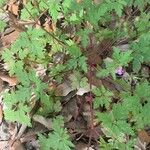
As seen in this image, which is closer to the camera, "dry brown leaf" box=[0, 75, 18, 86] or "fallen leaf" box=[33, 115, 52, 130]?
"fallen leaf" box=[33, 115, 52, 130]

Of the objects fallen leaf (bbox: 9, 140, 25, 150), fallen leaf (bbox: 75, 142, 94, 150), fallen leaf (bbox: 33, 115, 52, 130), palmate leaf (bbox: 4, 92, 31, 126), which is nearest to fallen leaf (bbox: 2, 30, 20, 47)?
palmate leaf (bbox: 4, 92, 31, 126)

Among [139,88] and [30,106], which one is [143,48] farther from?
[30,106]

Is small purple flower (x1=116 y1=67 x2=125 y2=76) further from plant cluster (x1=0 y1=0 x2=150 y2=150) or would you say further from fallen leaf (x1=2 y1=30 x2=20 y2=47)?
fallen leaf (x1=2 y1=30 x2=20 y2=47)

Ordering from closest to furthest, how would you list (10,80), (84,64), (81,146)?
(84,64) → (81,146) → (10,80)

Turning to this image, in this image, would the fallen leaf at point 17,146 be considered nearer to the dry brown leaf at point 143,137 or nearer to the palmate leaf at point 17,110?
the palmate leaf at point 17,110

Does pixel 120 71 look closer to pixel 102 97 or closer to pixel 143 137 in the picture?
pixel 102 97

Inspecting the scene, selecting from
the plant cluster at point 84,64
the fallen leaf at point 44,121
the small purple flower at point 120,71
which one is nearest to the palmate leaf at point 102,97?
the plant cluster at point 84,64

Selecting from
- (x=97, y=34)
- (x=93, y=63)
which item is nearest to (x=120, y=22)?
(x=97, y=34)

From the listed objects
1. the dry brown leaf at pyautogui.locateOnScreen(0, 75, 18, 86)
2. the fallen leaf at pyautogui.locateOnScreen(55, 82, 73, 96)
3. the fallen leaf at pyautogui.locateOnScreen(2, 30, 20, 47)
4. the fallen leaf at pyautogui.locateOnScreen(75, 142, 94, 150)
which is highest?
the fallen leaf at pyautogui.locateOnScreen(2, 30, 20, 47)

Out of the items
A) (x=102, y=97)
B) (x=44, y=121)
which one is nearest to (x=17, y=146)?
(x=44, y=121)

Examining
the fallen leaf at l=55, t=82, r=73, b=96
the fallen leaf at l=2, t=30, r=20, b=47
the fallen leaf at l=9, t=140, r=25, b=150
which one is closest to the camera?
the fallen leaf at l=9, t=140, r=25, b=150

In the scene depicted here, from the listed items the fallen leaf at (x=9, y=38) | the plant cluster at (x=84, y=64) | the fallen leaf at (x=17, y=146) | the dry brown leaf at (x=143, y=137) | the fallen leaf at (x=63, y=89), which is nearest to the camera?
the plant cluster at (x=84, y=64)
